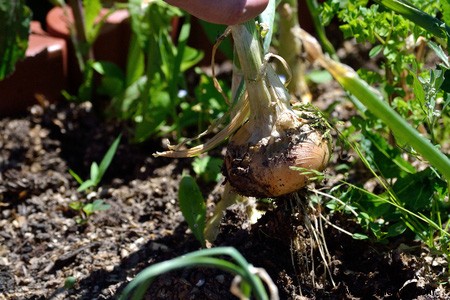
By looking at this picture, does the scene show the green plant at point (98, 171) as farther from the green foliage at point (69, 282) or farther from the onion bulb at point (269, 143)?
the onion bulb at point (269, 143)

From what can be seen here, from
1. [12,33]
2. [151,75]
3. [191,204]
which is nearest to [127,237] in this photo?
[191,204]

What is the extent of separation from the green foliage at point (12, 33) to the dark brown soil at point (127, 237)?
20cm

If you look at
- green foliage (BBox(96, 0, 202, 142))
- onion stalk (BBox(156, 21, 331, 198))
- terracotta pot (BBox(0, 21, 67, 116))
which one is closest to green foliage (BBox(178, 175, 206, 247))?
onion stalk (BBox(156, 21, 331, 198))

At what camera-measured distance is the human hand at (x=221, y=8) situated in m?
1.14

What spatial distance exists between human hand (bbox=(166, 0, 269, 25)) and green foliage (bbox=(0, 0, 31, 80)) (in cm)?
81

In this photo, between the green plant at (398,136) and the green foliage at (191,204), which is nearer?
the green plant at (398,136)

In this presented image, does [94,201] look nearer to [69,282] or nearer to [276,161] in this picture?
[69,282]

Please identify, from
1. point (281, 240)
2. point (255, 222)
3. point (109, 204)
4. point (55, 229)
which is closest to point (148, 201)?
point (109, 204)

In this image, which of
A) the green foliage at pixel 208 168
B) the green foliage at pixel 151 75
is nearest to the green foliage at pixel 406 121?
the green foliage at pixel 208 168

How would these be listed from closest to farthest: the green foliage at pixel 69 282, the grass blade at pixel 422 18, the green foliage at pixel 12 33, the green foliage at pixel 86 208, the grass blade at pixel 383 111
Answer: the grass blade at pixel 383 111, the grass blade at pixel 422 18, the green foliage at pixel 69 282, the green foliage at pixel 86 208, the green foliage at pixel 12 33

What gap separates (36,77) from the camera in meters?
2.03

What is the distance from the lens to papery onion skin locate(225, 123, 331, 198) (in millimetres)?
1323

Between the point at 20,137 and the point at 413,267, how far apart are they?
1029 mm

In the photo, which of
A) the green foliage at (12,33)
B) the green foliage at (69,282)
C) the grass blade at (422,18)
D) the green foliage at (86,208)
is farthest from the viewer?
the green foliage at (12,33)
